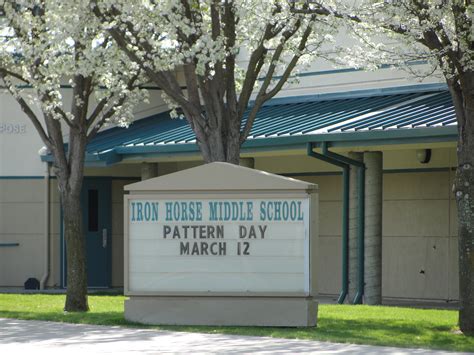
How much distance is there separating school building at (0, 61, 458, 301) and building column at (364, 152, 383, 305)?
0.64 feet

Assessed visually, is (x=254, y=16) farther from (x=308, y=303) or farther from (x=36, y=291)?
(x=36, y=291)

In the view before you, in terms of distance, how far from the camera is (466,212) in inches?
553

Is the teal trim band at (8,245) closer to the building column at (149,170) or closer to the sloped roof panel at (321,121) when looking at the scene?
the sloped roof panel at (321,121)

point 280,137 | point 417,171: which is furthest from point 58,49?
point 417,171

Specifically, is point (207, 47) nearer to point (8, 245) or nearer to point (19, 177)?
point (19, 177)

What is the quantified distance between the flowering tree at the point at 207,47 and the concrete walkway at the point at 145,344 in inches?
128

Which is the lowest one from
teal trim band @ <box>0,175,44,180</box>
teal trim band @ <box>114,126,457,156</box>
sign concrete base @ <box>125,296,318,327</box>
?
sign concrete base @ <box>125,296,318,327</box>

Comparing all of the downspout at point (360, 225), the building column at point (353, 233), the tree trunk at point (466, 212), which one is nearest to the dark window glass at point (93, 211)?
the building column at point (353, 233)

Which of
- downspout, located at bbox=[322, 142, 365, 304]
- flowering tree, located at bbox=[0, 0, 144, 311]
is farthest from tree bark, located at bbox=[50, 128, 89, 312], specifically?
downspout, located at bbox=[322, 142, 365, 304]

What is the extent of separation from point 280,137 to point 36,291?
7.86 m

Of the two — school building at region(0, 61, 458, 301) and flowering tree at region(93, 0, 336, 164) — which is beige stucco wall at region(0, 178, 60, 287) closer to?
school building at region(0, 61, 458, 301)

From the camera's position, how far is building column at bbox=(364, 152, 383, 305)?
21141 mm

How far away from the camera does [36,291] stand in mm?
26016

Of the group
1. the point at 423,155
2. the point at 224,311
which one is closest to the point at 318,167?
the point at 423,155
